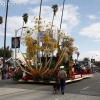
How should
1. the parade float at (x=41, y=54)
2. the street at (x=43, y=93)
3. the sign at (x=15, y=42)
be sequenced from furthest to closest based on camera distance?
1. the sign at (x=15, y=42)
2. the parade float at (x=41, y=54)
3. the street at (x=43, y=93)

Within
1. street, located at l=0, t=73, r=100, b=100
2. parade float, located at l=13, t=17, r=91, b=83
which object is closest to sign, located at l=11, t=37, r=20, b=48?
parade float, located at l=13, t=17, r=91, b=83

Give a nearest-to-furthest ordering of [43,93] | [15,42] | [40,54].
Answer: [43,93] < [40,54] < [15,42]

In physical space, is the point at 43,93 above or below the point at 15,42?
below

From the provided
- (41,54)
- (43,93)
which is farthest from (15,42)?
(43,93)

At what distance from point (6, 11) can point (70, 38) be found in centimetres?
1532

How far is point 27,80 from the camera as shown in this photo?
20781mm

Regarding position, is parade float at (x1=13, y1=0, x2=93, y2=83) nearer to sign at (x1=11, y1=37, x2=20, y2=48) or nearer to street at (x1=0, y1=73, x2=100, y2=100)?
street at (x1=0, y1=73, x2=100, y2=100)

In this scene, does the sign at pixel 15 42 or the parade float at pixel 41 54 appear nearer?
the parade float at pixel 41 54

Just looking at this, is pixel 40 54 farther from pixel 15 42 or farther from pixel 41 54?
pixel 15 42

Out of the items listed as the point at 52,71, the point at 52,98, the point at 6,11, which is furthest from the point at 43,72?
the point at 6,11

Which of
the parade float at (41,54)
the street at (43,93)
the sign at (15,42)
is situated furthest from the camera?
the sign at (15,42)

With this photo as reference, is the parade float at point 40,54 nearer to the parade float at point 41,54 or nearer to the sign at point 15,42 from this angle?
the parade float at point 41,54

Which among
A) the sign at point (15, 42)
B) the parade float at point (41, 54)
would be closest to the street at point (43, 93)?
the parade float at point (41, 54)

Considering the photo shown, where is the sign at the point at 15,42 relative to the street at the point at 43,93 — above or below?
above
